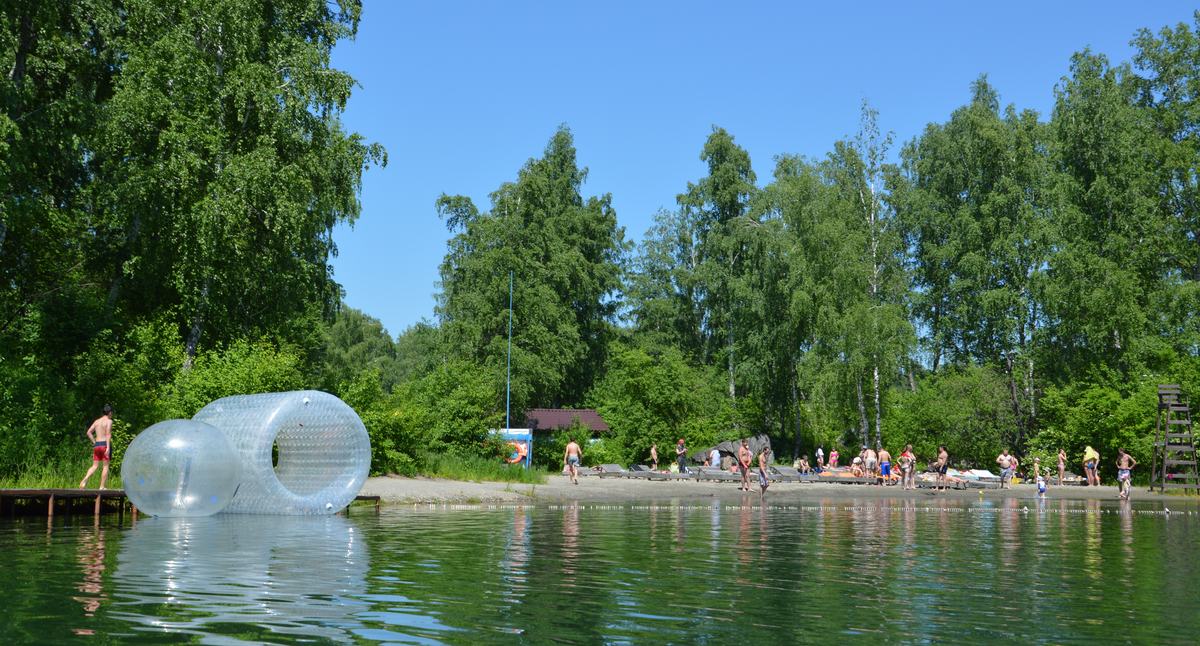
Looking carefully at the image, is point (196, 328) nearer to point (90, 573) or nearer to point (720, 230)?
point (90, 573)

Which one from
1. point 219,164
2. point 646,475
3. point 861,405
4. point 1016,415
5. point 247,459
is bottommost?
Answer: point 646,475

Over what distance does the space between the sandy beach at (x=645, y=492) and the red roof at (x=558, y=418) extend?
18.8m

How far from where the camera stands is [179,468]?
1936 centimetres

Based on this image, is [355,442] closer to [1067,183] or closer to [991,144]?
[1067,183]

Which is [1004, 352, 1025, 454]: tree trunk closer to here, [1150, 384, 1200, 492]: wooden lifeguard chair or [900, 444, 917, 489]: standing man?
[1150, 384, 1200, 492]: wooden lifeguard chair

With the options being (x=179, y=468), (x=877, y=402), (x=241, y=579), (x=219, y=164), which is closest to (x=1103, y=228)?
(x=877, y=402)

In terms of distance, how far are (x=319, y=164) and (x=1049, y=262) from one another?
3345 cm

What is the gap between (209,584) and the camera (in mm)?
10945

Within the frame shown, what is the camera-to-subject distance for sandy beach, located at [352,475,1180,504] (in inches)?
1141

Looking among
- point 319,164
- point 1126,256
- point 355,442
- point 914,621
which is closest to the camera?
point 914,621

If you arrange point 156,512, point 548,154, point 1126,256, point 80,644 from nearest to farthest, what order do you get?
point 80,644 → point 156,512 → point 1126,256 → point 548,154

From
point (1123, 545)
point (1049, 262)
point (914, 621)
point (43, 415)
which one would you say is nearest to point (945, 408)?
point (1049, 262)

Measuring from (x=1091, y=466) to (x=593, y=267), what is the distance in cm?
3294

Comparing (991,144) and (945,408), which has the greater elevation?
(991,144)
